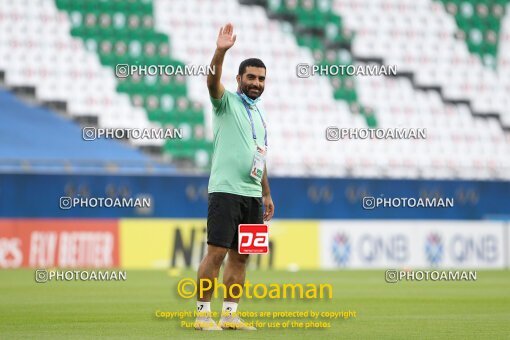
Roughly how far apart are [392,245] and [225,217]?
13.8 meters

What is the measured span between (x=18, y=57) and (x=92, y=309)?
15.0 m

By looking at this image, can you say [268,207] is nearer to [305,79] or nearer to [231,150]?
[231,150]

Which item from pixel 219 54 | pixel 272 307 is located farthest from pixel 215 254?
pixel 272 307

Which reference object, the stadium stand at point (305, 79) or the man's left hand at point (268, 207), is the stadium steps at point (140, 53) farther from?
the man's left hand at point (268, 207)

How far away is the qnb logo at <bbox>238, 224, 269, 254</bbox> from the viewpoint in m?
8.34

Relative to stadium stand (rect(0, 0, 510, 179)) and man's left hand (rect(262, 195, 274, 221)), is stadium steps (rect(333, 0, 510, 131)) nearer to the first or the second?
stadium stand (rect(0, 0, 510, 179))

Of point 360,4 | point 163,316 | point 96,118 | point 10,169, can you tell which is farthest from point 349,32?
point 163,316

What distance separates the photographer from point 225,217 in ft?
27.1

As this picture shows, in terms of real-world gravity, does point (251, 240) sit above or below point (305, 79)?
below

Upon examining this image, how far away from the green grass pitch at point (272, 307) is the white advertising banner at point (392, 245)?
10.3 ft

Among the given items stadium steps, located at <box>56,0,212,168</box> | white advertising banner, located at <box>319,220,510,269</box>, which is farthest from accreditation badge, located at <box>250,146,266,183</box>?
stadium steps, located at <box>56,0,212,168</box>

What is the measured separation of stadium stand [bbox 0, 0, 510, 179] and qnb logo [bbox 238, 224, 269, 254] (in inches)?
590

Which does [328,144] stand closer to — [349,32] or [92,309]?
[349,32]

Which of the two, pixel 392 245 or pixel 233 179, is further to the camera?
pixel 392 245
